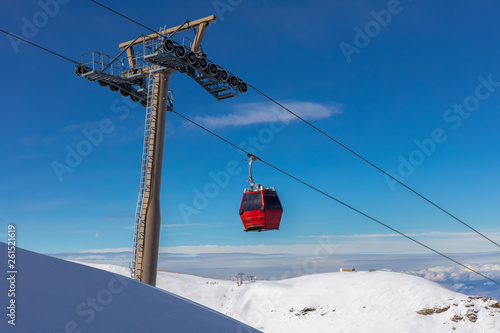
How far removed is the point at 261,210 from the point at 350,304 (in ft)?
73.5

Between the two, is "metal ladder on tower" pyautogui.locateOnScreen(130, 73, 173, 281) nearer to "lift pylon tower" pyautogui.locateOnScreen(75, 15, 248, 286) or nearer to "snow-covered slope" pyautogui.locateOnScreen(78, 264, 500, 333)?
"lift pylon tower" pyautogui.locateOnScreen(75, 15, 248, 286)

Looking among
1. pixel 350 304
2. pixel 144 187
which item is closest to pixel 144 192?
pixel 144 187

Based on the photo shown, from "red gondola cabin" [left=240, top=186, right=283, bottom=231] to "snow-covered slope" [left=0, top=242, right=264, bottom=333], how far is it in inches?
471

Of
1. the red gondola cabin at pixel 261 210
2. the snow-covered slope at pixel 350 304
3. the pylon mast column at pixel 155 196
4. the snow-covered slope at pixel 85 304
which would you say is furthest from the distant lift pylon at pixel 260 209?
the snow-covered slope at pixel 350 304

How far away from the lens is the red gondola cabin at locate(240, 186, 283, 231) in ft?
80.3

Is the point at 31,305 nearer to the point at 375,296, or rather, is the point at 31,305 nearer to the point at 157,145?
the point at 157,145

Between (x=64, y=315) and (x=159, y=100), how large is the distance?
493 inches

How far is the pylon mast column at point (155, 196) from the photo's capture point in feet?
60.3

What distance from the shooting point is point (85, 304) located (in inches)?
380

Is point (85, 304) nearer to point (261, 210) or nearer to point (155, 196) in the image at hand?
point (155, 196)

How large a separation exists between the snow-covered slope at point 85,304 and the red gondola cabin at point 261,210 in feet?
39.3

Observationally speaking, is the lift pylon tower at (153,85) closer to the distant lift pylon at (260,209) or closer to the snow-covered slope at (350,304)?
the distant lift pylon at (260,209)

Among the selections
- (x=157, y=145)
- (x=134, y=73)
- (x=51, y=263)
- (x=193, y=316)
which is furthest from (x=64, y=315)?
(x=134, y=73)

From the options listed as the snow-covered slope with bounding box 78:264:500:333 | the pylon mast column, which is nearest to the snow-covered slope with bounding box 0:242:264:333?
the pylon mast column
